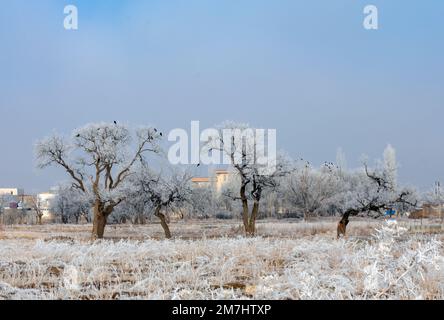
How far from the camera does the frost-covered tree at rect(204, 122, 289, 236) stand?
107 ft

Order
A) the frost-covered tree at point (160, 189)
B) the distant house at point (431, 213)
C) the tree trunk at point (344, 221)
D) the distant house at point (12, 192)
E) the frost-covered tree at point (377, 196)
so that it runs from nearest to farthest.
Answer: the tree trunk at point (344, 221) < the frost-covered tree at point (377, 196) < the frost-covered tree at point (160, 189) < the distant house at point (431, 213) < the distant house at point (12, 192)

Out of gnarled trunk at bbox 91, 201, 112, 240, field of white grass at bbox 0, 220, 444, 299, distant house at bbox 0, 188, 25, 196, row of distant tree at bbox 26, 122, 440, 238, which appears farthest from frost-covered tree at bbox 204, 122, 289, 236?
distant house at bbox 0, 188, 25, 196

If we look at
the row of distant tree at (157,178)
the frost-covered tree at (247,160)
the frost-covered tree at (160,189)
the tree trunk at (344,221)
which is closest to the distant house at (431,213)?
the row of distant tree at (157,178)

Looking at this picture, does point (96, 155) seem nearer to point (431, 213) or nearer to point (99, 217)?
point (99, 217)

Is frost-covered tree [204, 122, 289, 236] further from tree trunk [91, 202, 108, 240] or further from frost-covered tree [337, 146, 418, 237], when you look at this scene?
tree trunk [91, 202, 108, 240]

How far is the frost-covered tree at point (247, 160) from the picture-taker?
32.7 m

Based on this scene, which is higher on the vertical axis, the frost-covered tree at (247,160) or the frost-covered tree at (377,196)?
the frost-covered tree at (247,160)

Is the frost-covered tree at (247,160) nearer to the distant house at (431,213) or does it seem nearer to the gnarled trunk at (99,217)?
the gnarled trunk at (99,217)

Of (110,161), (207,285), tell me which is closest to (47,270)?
(207,285)

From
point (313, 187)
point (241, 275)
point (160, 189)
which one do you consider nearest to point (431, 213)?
point (313, 187)

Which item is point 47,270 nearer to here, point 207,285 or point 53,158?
point 207,285

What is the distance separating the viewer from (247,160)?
1286 inches

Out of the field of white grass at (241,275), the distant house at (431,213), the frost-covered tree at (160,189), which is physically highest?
the frost-covered tree at (160,189)
